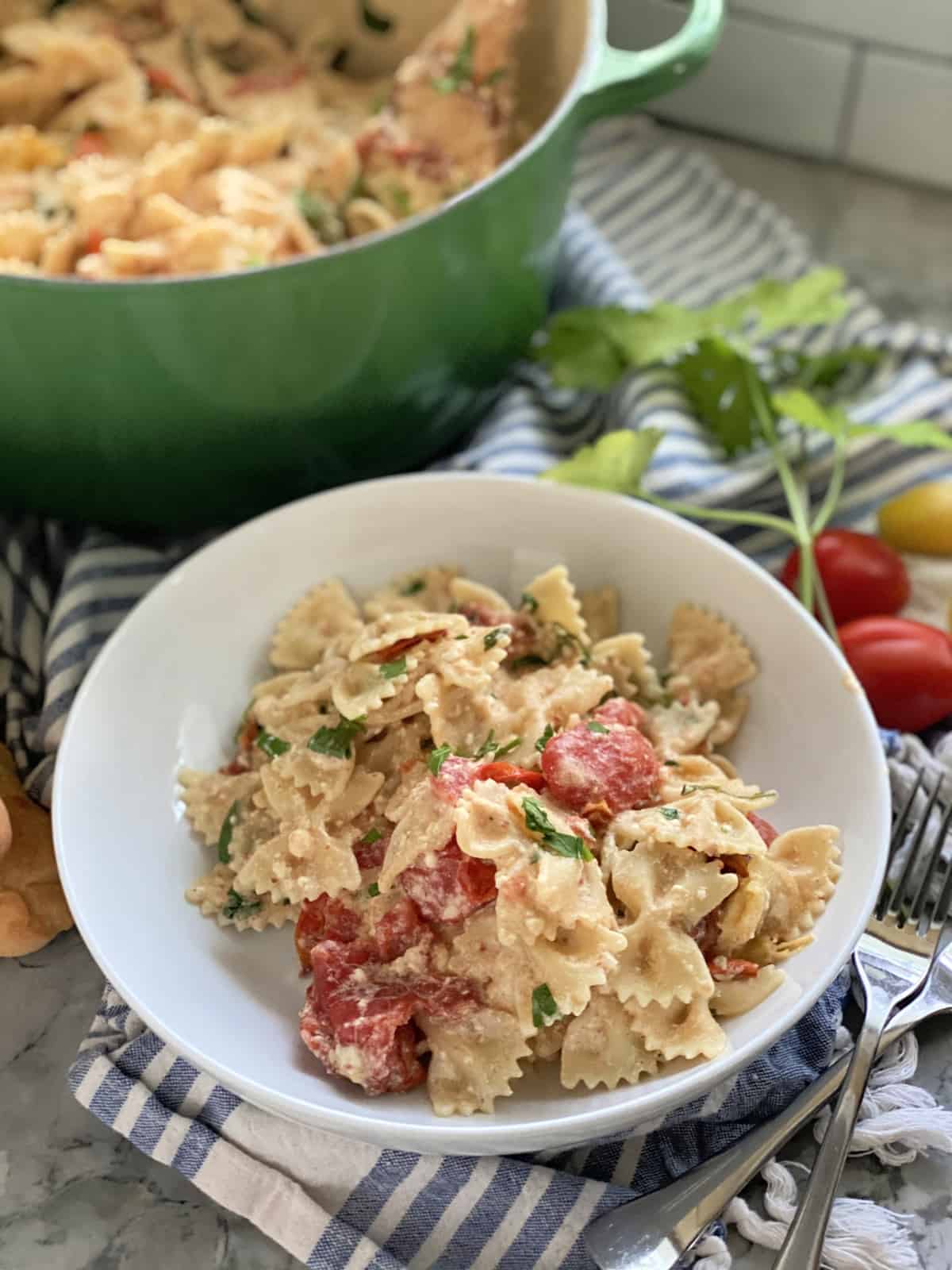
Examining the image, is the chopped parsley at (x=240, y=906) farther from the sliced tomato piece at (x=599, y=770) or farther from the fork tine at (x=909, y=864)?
the fork tine at (x=909, y=864)

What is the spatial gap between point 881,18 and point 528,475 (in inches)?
54.7

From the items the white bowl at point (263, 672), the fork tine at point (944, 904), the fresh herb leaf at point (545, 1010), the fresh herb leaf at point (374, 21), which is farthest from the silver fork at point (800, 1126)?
the fresh herb leaf at point (374, 21)

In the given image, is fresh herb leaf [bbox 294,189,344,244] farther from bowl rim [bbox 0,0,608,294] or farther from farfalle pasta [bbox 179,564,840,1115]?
farfalle pasta [bbox 179,564,840,1115]

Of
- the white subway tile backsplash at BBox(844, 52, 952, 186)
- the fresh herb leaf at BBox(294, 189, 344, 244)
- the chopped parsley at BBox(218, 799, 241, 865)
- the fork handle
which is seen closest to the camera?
the fork handle

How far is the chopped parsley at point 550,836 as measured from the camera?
158cm

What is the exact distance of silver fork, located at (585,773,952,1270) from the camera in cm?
155

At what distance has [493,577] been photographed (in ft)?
7.08

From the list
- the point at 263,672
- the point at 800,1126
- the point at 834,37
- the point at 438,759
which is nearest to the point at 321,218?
the point at 263,672

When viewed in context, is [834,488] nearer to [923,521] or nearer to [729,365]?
[923,521]

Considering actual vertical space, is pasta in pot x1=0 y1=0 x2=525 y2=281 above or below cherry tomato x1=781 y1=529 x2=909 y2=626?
above

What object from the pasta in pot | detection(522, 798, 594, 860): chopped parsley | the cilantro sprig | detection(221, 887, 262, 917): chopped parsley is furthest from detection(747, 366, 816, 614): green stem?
detection(221, 887, 262, 917): chopped parsley

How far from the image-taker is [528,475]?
7.65 ft

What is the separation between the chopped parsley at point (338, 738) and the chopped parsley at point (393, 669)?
0.06 meters

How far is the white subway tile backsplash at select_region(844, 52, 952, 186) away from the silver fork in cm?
181
